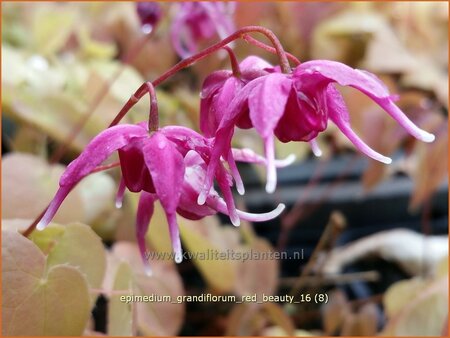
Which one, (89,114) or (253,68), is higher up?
(253,68)

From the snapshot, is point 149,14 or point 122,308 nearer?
point 122,308

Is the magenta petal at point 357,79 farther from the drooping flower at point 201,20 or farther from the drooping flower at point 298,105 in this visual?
the drooping flower at point 201,20

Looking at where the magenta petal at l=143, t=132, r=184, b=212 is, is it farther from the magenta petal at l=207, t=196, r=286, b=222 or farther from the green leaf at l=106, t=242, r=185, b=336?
the green leaf at l=106, t=242, r=185, b=336

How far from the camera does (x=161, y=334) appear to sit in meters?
0.54

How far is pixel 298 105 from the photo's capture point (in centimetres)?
28

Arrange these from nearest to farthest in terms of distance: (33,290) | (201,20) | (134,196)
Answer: (33,290) → (134,196) → (201,20)

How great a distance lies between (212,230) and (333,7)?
2.33ft

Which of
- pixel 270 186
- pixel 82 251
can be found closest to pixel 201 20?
pixel 82 251

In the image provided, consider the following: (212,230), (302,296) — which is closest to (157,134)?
(212,230)

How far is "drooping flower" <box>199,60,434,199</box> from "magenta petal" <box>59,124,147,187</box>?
44 millimetres

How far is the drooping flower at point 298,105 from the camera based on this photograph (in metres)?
0.25

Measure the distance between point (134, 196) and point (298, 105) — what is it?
29 cm

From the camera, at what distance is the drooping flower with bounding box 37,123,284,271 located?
27cm

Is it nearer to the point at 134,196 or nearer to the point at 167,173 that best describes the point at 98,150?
the point at 167,173
